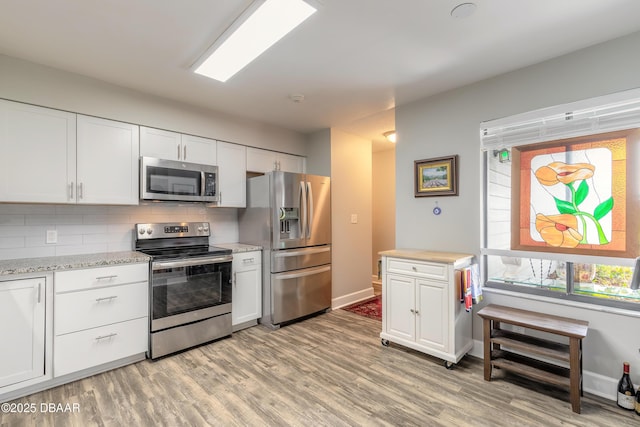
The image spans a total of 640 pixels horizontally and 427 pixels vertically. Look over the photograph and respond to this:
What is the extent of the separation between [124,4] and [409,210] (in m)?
2.87

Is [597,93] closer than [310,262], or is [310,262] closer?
[597,93]

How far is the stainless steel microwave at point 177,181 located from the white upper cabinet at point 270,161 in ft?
1.79

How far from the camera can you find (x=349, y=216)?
14.3ft

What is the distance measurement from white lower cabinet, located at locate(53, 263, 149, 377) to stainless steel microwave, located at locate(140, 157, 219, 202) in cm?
76

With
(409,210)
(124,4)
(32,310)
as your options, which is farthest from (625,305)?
(32,310)

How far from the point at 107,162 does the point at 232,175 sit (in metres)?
1.24

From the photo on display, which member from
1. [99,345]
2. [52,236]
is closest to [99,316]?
[99,345]

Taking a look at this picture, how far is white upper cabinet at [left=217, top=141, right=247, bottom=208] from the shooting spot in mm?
3477

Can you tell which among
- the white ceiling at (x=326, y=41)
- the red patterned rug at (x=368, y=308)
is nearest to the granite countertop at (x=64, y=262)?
the white ceiling at (x=326, y=41)

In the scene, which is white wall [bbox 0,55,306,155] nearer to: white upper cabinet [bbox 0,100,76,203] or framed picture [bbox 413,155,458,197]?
white upper cabinet [bbox 0,100,76,203]

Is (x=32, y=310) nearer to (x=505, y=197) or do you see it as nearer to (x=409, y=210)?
(x=409, y=210)

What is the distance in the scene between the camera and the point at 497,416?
188 centimetres

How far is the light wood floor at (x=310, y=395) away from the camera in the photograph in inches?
73.6

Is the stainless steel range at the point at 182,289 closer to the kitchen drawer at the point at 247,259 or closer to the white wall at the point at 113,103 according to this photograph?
the kitchen drawer at the point at 247,259
